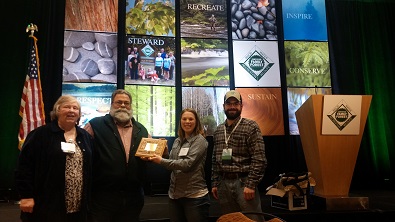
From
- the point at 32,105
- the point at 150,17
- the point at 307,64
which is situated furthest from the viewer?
the point at 307,64

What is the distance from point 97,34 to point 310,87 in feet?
11.8

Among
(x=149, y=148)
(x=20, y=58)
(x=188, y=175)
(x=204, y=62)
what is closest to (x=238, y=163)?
(x=188, y=175)

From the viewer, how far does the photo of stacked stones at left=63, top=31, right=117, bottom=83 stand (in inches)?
187

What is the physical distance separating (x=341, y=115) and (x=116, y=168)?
214 cm

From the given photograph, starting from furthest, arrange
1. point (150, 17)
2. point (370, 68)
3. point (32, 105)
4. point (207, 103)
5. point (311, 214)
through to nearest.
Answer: point (370, 68) < point (150, 17) < point (207, 103) < point (32, 105) < point (311, 214)

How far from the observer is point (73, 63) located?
15.6 ft

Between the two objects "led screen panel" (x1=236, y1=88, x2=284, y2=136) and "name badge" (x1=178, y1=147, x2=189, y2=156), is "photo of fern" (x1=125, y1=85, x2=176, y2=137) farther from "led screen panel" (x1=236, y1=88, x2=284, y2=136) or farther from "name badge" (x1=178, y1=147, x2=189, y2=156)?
"name badge" (x1=178, y1=147, x2=189, y2=156)

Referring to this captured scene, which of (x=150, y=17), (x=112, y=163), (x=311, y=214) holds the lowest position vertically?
(x=311, y=214)

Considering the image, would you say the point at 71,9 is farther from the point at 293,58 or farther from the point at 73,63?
the point at 293,58

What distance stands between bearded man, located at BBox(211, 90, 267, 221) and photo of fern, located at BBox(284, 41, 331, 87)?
328cm

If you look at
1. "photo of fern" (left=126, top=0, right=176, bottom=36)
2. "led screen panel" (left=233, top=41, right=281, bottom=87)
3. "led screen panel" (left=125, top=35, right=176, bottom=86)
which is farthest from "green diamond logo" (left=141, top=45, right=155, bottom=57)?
"led screen panel" (left=233, top=41, right=281, bottom=87)

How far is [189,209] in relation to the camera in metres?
2.02

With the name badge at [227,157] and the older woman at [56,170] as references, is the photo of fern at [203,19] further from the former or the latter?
the older woman at [56,170]

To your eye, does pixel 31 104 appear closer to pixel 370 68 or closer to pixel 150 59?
pixel 150 59
